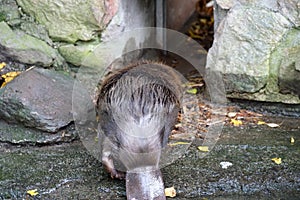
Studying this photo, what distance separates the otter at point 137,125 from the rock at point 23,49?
2.82 ft

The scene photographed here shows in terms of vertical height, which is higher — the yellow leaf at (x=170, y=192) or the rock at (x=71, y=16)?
the rock at (x=71, y=16)

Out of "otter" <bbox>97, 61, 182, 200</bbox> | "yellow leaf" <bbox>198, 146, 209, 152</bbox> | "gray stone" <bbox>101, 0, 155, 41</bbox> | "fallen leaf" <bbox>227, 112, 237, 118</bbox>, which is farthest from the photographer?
"gray stone" <bbox>101, 0, 155, 41</bbox>

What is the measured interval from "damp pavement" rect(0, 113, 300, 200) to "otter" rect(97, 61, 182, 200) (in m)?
0.15

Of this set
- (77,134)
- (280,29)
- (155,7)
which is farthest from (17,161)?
(155,7)

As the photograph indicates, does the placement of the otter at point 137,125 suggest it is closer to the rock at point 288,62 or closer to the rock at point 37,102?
the rock at point 37,102

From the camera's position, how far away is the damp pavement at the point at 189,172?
2.79 metres

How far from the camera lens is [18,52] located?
384 centimetres

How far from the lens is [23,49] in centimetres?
385

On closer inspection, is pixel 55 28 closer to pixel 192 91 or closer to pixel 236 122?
pixel 192 91

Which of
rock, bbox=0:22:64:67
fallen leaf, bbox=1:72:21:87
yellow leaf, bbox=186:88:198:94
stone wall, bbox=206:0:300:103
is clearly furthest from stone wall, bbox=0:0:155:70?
stone wall, bbox=206:0:300:103

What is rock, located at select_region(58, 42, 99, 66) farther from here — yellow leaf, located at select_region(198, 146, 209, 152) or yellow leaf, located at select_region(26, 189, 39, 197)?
yellow leaf, located at select_region(26, 189, 39, 197)

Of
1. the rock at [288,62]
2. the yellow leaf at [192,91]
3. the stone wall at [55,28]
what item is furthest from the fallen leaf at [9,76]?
the rock at [288,62]

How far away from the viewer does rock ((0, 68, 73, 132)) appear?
3.42 metres

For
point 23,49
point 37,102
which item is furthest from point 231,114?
point 23,49
